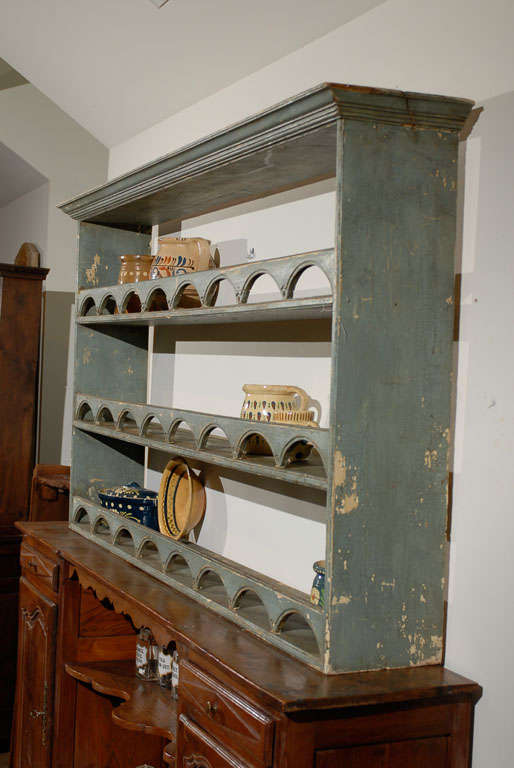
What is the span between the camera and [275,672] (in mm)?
1496

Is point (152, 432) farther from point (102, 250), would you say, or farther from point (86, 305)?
point (102, 250)

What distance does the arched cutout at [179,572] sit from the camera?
81.0 inches

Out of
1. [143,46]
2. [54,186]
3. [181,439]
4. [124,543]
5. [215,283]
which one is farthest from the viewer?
[54,186]

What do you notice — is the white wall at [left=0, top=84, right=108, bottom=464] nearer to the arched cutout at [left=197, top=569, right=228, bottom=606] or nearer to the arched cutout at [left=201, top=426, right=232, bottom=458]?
the arched cutout at [left=201, top=426, right=232, bottom=458]

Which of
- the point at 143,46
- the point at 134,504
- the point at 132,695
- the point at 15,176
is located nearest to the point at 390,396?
the point at 134,504

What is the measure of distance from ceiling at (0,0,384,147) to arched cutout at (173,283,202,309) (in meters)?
0.66

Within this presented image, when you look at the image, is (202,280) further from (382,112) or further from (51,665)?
(51,665)

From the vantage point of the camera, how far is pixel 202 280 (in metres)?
1.96

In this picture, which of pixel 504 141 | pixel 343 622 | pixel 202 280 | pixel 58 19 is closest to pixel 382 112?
pixel 504 141

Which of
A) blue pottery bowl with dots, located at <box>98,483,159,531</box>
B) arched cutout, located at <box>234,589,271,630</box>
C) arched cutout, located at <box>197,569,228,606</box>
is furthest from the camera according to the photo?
blue pottery bowl with dots, located at <box>98,483,159,531</box>

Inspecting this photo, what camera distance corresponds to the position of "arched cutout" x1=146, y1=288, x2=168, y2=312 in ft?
7.37

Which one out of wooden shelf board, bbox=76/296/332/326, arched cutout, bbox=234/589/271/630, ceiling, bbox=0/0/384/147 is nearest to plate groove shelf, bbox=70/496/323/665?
arched cutout, bbox=234/589/271/630

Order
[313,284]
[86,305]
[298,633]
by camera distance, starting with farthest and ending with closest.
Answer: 1. [86,305]
2. [313,284]
3. [298,633]

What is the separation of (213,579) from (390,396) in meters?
0.83
